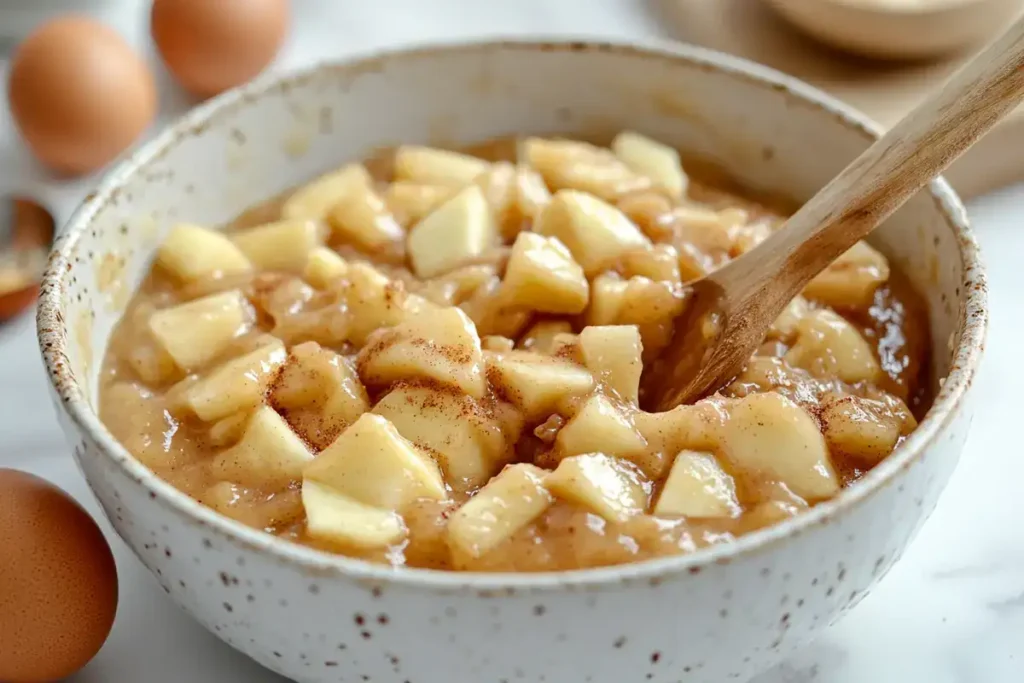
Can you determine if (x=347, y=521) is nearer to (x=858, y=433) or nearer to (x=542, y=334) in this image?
(x=542, y=334)

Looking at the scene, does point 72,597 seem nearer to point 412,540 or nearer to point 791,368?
point 412,540

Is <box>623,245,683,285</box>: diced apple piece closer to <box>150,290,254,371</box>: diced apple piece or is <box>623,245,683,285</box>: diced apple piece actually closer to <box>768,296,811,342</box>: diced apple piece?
<box>768,296,811,342</box>: diced apple piece

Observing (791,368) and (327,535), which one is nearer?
(327,535)

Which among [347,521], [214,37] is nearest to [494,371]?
[347,521]

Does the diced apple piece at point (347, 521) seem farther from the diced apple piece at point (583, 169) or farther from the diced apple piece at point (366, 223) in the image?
the diced apple piece at point (583, 169)

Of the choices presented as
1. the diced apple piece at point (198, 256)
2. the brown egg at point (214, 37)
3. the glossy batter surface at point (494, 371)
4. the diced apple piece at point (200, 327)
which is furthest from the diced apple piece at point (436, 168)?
the brown egg at point (214, 37)

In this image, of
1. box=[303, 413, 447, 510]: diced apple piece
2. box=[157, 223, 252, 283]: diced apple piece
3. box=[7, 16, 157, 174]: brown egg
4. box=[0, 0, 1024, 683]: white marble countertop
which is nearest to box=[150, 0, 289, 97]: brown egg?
box=[7, 16, 157, 174]: brown egg

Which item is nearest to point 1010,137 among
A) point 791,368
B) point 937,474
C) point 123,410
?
point 791,368
